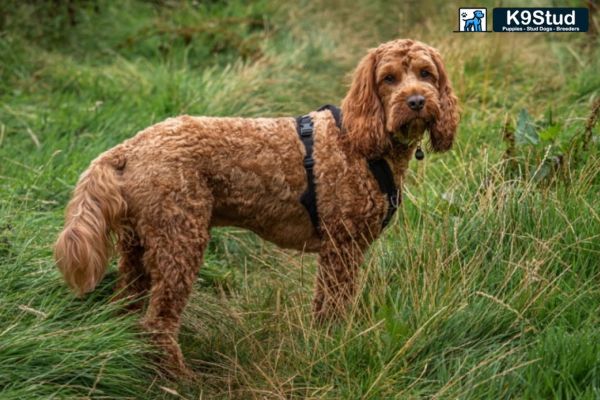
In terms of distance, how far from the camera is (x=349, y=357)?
3.81 m

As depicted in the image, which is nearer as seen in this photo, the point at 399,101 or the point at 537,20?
the point at 399,101

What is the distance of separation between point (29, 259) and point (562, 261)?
2.84 metres

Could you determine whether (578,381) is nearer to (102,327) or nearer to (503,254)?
(503,254)

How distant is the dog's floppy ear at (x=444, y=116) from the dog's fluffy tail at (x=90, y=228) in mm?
1756

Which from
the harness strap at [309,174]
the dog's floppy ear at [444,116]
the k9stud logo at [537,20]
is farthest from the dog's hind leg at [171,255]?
the k9stud logo at [537,20]

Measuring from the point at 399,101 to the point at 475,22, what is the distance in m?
4.11

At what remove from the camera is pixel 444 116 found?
448cm

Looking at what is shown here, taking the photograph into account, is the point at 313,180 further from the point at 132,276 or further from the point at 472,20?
the point at 472,20

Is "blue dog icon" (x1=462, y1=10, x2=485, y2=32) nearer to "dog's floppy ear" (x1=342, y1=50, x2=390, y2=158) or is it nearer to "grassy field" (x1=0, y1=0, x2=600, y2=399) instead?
"grassy field" (x1=0, y1=0, x2=600, y2=399)

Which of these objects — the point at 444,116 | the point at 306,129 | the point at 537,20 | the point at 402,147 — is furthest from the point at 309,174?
the point at 537,20

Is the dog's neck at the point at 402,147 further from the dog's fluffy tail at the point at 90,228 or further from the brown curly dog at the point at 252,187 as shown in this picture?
the dog's fluffy tail at the point at 90,228

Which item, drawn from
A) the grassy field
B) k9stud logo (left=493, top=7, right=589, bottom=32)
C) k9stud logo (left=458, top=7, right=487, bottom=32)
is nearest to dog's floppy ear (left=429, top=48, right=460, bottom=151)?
the grassy field

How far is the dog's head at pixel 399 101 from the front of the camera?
4.28 metres

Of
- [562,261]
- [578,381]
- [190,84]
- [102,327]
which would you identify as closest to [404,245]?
[562,261]
